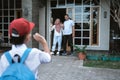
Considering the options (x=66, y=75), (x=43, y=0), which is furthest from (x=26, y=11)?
(x=66, y=75)

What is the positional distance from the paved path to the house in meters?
4.50

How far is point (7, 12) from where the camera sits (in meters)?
18.1

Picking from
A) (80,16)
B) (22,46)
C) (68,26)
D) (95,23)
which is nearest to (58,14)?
(80,16)

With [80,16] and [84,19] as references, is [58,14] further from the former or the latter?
[84,19]

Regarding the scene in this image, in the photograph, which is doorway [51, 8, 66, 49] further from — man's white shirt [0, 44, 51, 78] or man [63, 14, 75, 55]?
man's white shirt [0, 44, 51, 78]

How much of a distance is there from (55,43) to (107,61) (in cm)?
324

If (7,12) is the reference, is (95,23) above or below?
below

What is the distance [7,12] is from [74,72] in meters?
8.65

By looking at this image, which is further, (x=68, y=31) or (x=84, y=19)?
(x=84, y=19)

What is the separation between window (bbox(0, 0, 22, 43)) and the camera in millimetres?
17969

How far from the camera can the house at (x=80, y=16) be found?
16391 mm

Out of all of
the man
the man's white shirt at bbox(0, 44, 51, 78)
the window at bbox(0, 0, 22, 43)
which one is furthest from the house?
the man's white shirt at bbox(0, 44, 51, 78)

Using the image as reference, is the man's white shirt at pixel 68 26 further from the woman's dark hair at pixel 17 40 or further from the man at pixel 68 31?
the woman's dark hair at pixel 17 40

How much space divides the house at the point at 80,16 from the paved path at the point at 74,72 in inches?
177
